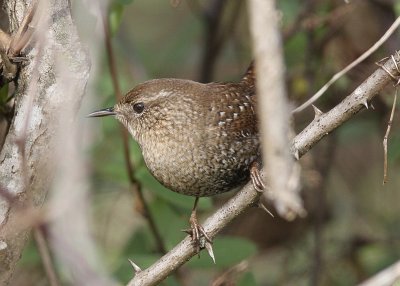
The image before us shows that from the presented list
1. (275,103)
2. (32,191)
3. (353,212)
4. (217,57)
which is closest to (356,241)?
(353,212)

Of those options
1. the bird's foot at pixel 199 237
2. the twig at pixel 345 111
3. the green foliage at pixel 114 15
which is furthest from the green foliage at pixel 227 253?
the twig at pixel 345 111

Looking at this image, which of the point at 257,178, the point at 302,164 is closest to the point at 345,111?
the point at 257,178

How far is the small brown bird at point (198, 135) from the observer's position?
3021mm

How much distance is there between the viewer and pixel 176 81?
3.40 metres

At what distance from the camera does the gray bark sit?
2309 millimetres

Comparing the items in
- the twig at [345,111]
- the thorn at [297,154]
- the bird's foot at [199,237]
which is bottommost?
the bird's foot at [199,237]

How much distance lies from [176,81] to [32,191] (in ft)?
3.86

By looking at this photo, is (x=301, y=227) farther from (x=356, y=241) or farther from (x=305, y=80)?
(x=305, y=80)

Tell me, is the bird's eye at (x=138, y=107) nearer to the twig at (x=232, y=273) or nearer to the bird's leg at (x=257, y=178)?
the bird's leg at (x=257, y=178)

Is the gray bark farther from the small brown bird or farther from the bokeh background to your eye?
the bokeh background

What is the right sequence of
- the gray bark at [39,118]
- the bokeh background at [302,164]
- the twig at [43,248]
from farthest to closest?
the bokeh background at [302,164], the gray bark at [39,118], the twig at [43,248]

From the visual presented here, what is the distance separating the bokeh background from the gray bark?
1.41 metres

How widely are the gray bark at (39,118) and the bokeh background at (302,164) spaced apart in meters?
1.41

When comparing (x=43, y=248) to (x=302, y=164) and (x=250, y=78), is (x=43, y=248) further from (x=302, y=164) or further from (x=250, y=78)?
(x=302, y=164)
